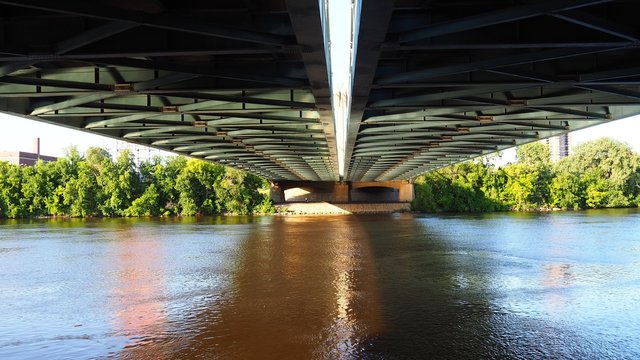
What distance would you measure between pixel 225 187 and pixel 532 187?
54.5 meters

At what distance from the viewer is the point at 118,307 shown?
45.7ft

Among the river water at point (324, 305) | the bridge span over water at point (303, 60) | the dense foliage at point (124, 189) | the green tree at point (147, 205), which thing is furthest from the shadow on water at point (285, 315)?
the dense foliage at point (124, 189)

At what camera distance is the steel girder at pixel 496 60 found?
33.1ft

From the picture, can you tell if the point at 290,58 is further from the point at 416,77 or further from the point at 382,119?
the point at 382,119

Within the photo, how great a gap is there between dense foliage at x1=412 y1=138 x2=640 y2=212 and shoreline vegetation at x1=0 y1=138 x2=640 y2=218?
18cm

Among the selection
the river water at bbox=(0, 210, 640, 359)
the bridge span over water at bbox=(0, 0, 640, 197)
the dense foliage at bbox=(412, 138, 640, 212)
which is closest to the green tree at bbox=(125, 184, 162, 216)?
the dense foliage at bbox=(412, 138, 640, 212)

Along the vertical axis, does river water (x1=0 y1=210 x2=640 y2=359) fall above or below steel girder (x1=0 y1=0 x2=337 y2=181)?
below

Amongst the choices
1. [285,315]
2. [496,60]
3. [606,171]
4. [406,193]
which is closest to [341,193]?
[406,193]

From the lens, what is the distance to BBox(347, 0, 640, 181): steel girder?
1010cm

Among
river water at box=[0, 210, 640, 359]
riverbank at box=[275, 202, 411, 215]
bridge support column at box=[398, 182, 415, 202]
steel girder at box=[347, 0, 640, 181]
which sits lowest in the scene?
river water at box=[0, 210, 640, 359]

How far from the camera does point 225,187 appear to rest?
307 ft

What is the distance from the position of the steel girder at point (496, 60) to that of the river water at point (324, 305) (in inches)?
220

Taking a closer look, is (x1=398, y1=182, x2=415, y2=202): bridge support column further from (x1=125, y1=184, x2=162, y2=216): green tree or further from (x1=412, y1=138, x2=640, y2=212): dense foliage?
(x1=125, y1=184, x2=162, y2=216): green tree

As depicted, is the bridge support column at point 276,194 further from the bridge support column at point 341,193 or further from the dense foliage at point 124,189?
the bridge support column at point 341,193
